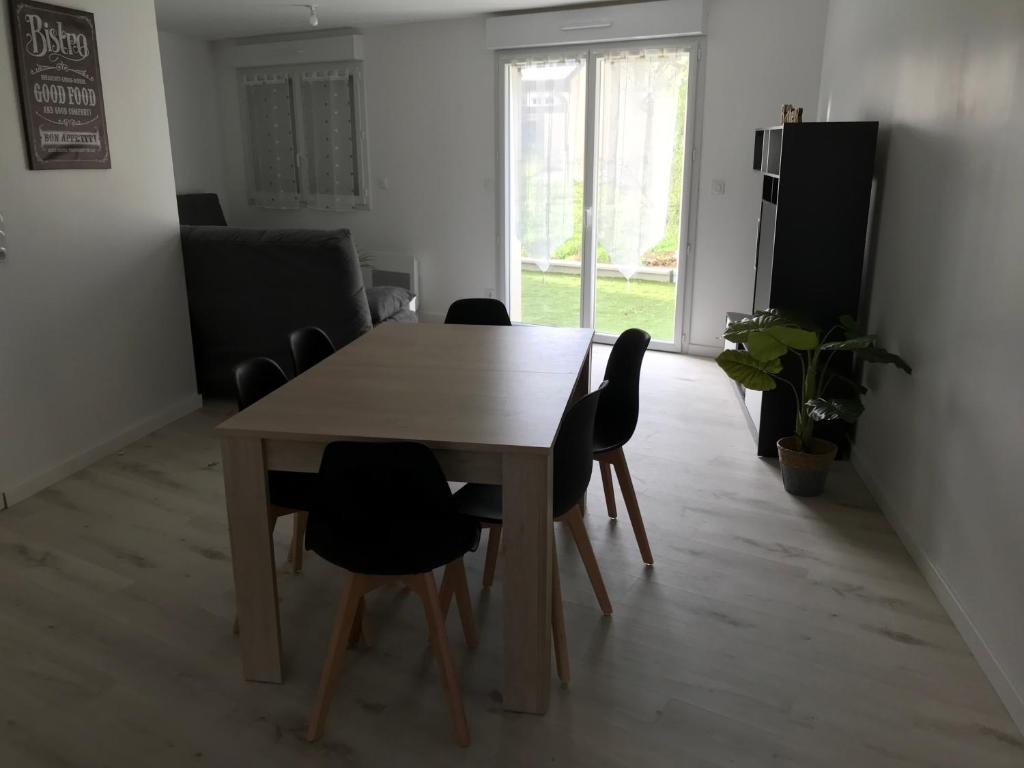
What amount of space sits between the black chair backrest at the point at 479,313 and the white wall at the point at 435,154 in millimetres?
2829

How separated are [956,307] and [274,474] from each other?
2.28 meters

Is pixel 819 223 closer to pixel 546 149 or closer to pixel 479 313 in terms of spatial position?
→ pixel 479 313

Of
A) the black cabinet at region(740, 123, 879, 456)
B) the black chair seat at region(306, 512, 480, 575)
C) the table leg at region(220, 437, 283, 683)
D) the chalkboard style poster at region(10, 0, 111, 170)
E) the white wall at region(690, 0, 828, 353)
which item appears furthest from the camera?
the white wall at region(690, 0, 828, 353)

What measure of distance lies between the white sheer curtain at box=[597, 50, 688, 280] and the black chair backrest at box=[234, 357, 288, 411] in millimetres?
3702

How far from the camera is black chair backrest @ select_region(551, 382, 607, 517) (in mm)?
2062

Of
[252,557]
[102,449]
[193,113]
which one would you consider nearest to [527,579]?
[252,557]

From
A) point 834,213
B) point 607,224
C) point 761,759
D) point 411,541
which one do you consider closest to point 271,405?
point 411,541

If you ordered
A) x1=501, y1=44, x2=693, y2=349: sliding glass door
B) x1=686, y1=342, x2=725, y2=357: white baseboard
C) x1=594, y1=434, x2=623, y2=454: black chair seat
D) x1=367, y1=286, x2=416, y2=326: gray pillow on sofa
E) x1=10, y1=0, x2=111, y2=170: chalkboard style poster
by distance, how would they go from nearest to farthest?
x1=594, y1=434, x2=623, y2=454: black chair seat
x1=10, y1=0, x2=111, y2=170: chalkboard style poster
x1=367, y1=286, x2=416, y2=326: gray pillow on sofa
x1=501, y1=44, x2=693, y2=349: sliding glass door
x1=686, y1=342, x2=725, y2=357: white baseboard

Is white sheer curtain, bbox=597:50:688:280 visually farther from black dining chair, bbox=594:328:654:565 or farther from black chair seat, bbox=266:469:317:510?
black chair seat, bbox=266:469:317:510

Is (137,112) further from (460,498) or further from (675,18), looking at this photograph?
(675,18)

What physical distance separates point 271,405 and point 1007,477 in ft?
6.73

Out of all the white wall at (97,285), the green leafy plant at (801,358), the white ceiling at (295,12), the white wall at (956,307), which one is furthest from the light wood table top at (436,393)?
the white ceiling at (295,12)

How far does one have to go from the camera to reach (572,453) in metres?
2.13

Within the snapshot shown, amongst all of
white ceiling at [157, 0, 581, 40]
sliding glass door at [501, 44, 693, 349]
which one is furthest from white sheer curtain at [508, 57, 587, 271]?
white ceiling at [157, 0, 581, 40]
